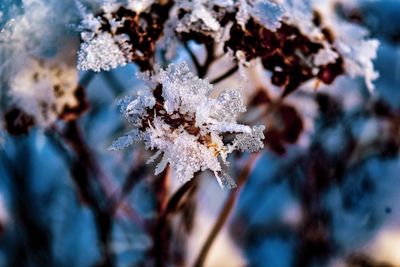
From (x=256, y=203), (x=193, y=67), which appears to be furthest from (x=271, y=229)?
(x=193, y=67)

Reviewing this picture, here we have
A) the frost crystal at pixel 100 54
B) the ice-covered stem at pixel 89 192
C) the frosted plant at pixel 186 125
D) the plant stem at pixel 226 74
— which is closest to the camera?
the frosted plant at pixel 186 125

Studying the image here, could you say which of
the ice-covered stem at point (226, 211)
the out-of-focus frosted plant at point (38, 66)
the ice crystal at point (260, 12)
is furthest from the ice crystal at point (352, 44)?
the out-of-focus frosted plant at point (38, 66)

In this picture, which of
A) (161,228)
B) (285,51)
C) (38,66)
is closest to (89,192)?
(161,228)

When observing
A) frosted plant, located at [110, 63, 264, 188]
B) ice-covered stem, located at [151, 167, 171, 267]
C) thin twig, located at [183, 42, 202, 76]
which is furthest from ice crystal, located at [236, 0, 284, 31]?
ice-covered stem, located at [151, 167, 171, 267]

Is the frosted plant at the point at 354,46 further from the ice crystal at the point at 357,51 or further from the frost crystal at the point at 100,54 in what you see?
the frost crystal at the point at 100,54

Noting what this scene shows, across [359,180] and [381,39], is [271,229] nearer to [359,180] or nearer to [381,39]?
[359,180]

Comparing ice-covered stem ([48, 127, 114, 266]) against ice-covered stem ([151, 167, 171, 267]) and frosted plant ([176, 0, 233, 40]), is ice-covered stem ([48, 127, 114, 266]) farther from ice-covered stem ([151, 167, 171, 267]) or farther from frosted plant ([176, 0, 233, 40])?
frosted plant ([176, 0, 233, 40])

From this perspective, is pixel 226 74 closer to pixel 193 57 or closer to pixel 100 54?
pixel 193 57
